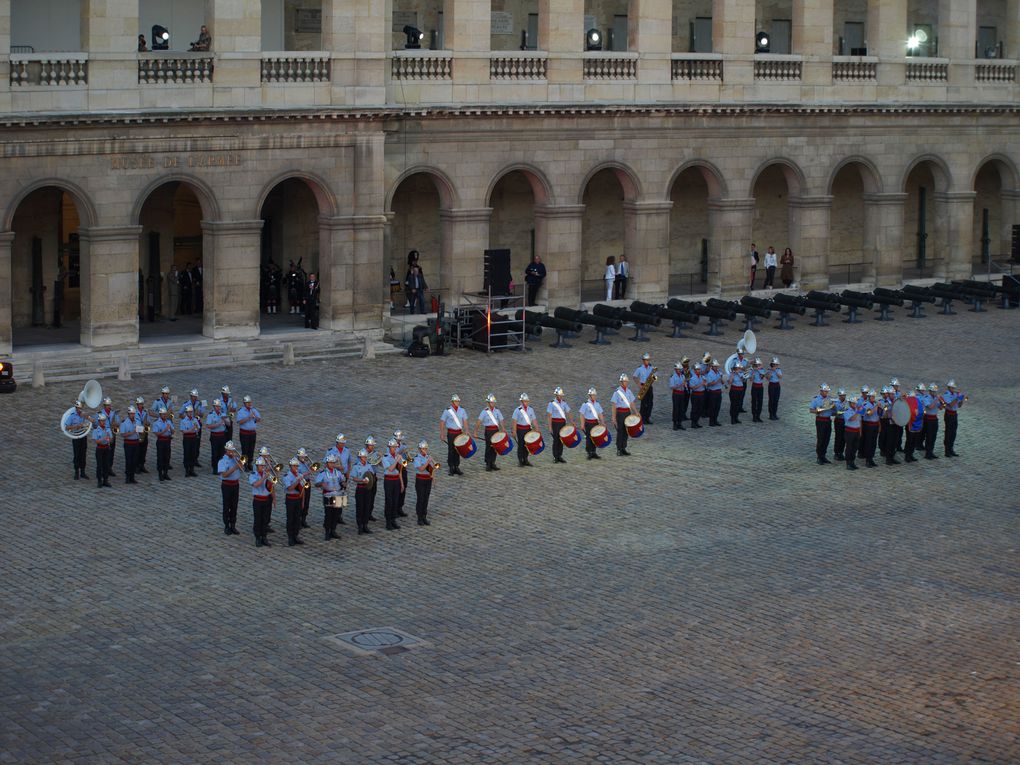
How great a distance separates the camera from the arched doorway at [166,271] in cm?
5750

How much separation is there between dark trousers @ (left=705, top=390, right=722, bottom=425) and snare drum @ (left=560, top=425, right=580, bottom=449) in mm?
5203

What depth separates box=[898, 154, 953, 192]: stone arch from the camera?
68000mm

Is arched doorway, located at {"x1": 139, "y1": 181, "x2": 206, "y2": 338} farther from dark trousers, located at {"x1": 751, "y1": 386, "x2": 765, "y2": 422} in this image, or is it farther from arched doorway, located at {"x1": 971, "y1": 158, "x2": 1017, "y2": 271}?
arched doorway, located at {"x1": 971, "y1": 158, "x2": 1017, "y2": 271}

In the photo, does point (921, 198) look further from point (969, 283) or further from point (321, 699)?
point (321, 699)

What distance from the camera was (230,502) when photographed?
3553cm

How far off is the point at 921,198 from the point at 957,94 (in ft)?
24.2

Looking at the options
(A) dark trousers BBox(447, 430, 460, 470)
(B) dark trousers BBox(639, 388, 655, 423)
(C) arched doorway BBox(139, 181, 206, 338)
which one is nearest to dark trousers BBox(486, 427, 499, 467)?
(A) dark trousers BBox(447, 430, 460, 470)

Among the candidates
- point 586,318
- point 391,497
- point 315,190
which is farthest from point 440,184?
point 391,497

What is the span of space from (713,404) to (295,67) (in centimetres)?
1584

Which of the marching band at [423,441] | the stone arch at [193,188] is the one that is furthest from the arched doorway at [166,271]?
the marching band at [423,441]

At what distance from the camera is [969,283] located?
66188 millimetres

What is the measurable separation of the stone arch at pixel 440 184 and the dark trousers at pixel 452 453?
17.3 metres

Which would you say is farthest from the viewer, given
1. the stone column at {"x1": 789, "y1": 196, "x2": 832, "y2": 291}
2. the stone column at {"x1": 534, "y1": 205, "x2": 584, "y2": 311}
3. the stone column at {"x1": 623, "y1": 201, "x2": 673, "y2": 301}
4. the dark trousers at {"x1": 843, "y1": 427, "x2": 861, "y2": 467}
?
the stone column at {"x1": 789, "y1": 196, "x2": 832, "y2": 291}

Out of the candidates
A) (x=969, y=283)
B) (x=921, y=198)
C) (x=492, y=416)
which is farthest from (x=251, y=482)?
(x=921, y=198)
